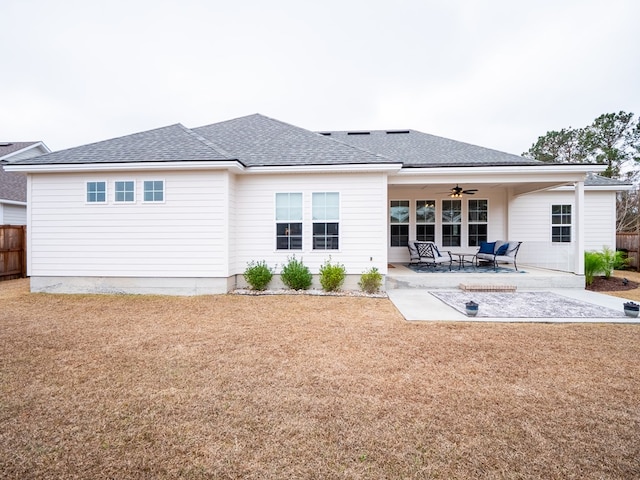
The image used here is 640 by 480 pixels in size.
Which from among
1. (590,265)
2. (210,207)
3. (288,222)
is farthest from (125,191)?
(590,265)

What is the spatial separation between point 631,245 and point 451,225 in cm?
795

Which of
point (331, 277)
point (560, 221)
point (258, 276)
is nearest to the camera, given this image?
point (331, 277)

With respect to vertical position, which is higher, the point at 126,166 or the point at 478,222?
the point at 126,166

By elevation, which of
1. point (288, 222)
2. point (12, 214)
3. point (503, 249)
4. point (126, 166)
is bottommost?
point (503, 249)

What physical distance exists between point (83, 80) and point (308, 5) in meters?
14.8

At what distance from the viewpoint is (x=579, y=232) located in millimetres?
8438

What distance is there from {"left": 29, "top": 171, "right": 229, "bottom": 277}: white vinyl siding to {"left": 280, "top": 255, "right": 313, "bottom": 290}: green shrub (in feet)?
5.08

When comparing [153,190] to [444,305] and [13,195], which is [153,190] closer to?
[444,305]

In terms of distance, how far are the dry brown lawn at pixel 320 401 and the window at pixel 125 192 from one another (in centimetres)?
369

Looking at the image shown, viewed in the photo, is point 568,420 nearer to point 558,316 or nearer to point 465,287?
point 558,316

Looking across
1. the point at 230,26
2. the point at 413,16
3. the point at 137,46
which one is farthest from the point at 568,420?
the point at 137,46

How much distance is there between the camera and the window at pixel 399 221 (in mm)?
11984

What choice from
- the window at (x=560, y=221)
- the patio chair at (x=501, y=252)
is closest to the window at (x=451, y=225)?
the patio chair at (x=501, y=252)

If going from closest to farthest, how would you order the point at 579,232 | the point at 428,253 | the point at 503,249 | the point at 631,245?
the point at 579,232 → the point at 428,253 → the point at 503,249 → the point at 631,245
